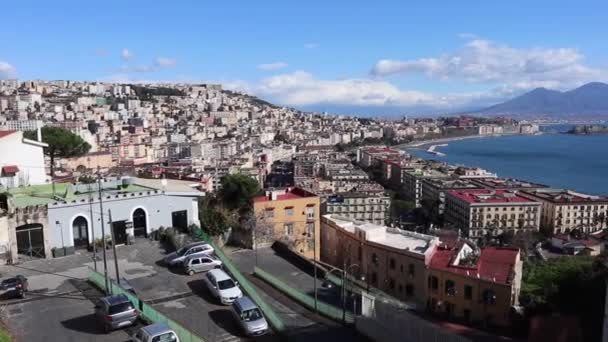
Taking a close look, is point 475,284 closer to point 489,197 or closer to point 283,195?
point 283,195

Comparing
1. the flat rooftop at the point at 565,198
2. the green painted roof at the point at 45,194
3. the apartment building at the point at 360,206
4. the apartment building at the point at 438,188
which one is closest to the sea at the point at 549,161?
the apartment building at the point at 438,188

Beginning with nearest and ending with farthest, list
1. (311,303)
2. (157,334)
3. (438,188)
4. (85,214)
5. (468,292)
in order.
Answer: (157,334)
(311,303)
(85,214)
(468,292)
(438,188)

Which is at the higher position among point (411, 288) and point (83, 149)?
point (83, 149)

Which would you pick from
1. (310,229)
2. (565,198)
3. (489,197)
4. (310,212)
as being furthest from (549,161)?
(310,212)

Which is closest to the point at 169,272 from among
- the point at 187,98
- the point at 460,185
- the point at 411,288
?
the point at 411,288

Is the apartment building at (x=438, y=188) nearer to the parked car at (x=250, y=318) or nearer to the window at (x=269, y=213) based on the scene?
the window at (x=269, y=213)

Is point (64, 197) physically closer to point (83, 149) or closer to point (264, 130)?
point (83, 149)
